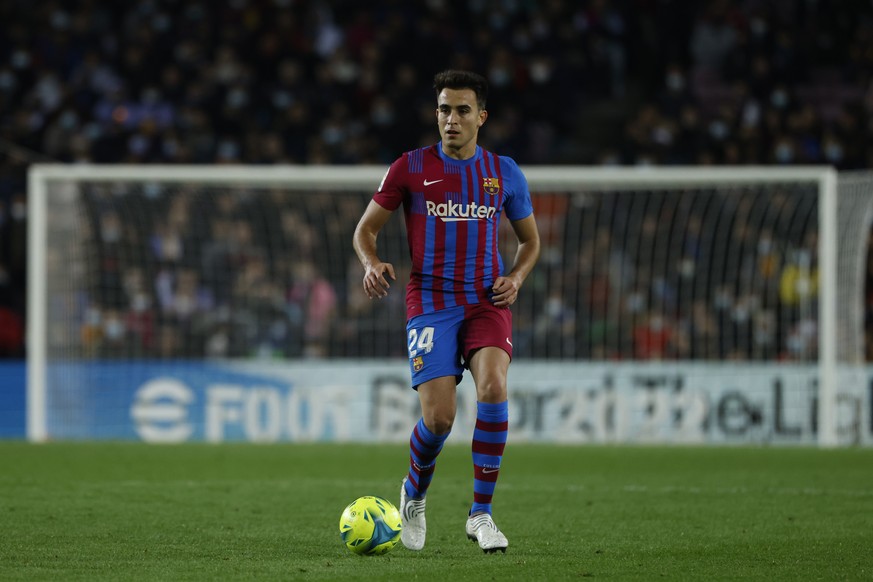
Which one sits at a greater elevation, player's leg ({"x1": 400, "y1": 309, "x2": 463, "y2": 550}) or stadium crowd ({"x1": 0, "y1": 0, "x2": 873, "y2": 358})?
stadium crowd ({"x1": 0, "y1": 0, "x2": 873, "y2": 358})

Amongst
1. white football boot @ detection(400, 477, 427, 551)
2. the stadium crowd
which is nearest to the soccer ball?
white football boot @ detection(400, 477, 427, 551)

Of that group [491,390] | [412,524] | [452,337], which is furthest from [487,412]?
[412,524]

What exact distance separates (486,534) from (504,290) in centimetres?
107

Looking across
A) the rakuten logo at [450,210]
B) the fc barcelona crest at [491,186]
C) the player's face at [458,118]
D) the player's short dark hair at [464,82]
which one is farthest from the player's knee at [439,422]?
the player's short dark hair at [464,82]

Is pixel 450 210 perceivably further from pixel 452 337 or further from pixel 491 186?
pixel 452 337

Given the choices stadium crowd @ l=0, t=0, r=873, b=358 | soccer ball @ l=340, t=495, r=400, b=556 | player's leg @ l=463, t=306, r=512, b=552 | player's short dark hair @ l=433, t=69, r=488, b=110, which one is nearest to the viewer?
soccer ball @ l=340, t=495, r=400, b=556

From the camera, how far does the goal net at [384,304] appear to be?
46.5ft

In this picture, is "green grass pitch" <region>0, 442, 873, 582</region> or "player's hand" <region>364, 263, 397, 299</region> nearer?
"green grass pitch" <region>0, 442, 873, 582</region>

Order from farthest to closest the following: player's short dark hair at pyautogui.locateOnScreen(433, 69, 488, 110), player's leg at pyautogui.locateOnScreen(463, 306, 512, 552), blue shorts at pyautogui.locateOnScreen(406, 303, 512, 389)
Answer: player's short dark hair at pyautogui.locateOnScreen(433, 69, 488, 110) < blue shorts at pyautogui.locateOnScreen(406, 303, 512, 389) < player's leg at pyautogui.locateOnScreen(463, 306, 512, 552)

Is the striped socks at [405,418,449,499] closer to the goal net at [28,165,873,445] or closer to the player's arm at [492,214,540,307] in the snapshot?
the player's arm at [492,214,540,307]

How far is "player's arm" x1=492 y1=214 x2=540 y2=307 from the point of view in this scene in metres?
6.30

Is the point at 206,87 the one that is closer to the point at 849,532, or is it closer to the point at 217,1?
the point at 217,1

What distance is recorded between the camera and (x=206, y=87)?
19.6 meters

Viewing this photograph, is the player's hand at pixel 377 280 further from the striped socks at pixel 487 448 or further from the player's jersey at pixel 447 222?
the striped socks at pixel 487 448
